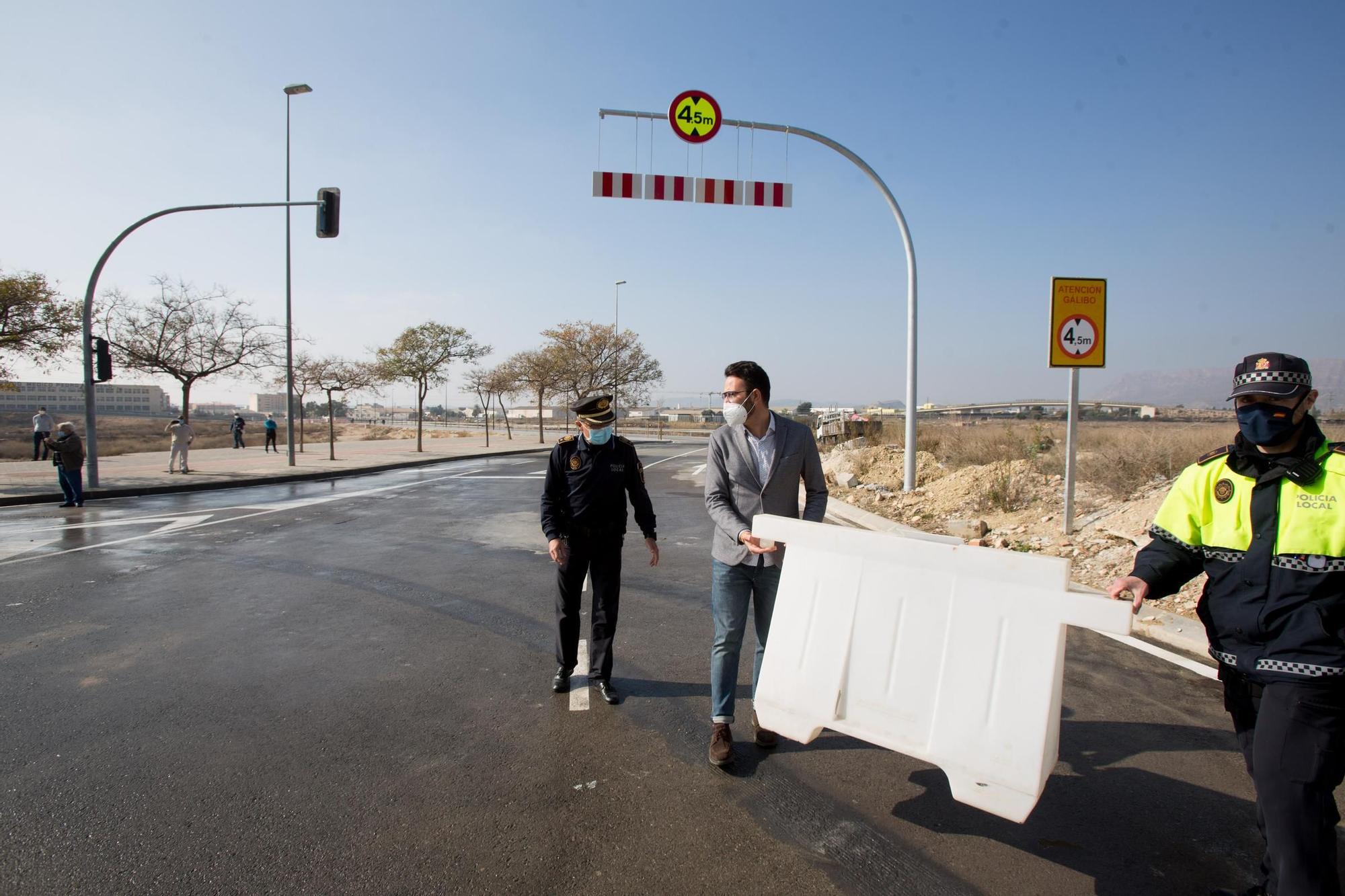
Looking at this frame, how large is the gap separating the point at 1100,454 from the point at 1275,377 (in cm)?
1188

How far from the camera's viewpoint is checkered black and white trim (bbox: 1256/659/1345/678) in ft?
7.11

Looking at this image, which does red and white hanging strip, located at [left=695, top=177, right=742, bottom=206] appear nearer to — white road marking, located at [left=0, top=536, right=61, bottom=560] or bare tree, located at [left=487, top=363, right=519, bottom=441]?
white road marking, located at [left=0, top=536, right=61, bottom=560]

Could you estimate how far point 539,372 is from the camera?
145 ft

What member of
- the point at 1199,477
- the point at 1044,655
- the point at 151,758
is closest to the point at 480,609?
the point at 151,758

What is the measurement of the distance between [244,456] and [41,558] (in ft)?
70.5

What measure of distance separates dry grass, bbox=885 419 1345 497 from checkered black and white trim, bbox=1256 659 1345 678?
28.6 ft

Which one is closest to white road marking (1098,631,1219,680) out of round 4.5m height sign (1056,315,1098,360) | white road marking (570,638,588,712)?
white road marking (570,638,588,712)

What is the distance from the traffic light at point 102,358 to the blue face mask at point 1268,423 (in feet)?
60.9

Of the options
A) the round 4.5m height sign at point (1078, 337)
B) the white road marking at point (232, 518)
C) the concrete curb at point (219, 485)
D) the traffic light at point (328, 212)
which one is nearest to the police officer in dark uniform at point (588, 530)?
the round 4.5m height sign at point (1078, 337)

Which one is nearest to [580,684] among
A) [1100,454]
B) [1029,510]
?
[1029,510]

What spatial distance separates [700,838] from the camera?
2.90 m

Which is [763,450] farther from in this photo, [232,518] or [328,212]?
[328,212]

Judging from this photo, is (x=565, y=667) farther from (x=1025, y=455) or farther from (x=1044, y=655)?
(x=1025, y=455)

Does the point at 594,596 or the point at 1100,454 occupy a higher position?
the point at 1100,454
